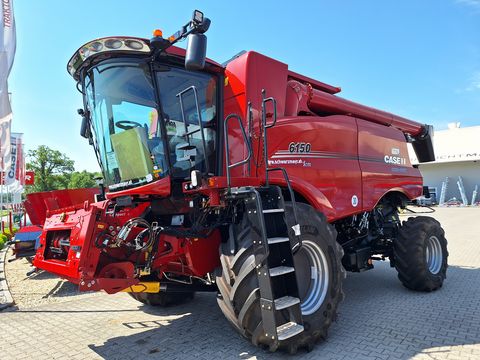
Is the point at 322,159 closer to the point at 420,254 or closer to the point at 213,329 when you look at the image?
the point at 420,254

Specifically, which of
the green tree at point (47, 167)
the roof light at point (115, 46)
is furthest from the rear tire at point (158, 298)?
the green tree at point (47, 167)

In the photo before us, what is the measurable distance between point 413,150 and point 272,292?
6249mm

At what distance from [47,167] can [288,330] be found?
189ft

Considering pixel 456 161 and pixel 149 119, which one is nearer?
pixel 149 119

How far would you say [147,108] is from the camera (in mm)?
3785

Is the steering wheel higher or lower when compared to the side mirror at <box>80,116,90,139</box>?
lower

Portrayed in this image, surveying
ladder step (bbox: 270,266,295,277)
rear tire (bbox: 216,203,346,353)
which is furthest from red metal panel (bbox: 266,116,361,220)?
ladder step (bbox: 270,266,295,277)

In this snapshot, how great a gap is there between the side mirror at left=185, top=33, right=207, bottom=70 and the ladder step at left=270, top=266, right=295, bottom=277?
185cm

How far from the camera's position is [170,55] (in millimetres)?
3732

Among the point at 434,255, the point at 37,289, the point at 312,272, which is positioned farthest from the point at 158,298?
the point at 434,255

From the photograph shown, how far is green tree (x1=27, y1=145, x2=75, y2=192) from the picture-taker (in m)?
52.2

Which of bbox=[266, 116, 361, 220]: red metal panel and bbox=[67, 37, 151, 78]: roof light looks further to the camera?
bbox=[266, 116, 361, 220]: red metal panel

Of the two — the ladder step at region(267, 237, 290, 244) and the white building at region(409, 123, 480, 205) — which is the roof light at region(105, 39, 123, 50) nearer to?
the ladder step at region(267, 237, 290, 244)

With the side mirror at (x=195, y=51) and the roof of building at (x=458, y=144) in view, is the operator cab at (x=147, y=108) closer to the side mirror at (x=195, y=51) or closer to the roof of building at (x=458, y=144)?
the side mirror at (x=195, y=51)
